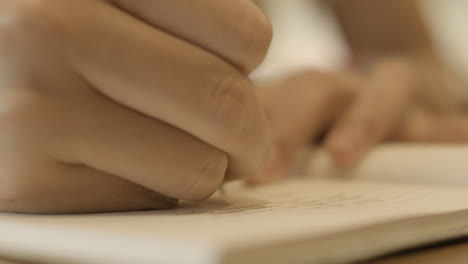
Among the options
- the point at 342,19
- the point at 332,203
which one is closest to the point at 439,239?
the point at 332,203

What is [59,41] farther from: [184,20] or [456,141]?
[456,141]

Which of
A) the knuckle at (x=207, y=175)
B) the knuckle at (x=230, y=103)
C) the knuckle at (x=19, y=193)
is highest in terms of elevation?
the knuckle at (x=230, y=103)

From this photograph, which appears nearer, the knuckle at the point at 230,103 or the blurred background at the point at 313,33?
the knuckle at the point at 230,103

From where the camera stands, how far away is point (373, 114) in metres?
0.66

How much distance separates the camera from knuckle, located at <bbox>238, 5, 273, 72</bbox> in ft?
1.05

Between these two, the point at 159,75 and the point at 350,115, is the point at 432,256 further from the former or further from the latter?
the point at 350,115

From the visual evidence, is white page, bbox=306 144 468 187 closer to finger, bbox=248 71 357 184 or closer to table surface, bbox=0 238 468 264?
finger, bbox=248 71 357 184

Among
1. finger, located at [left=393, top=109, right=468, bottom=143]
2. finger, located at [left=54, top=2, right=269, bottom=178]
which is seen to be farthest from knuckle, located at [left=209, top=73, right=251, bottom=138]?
finger, located at [left=393, top=109, right=468, bottom=143]

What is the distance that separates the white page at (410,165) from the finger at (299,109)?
36mm

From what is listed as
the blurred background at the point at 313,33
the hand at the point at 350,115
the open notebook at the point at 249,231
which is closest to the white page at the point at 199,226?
the open notebook at the point at 249,231

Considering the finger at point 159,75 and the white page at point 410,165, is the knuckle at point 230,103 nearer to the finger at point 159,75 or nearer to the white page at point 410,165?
the finger at point 159,75

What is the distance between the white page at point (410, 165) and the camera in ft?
1.73

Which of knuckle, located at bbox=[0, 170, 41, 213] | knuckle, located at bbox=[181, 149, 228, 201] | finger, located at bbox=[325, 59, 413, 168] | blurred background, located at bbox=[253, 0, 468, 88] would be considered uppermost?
blurred background, located at bbox=[253, 0, 468, 88]

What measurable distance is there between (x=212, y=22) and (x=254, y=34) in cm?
2
